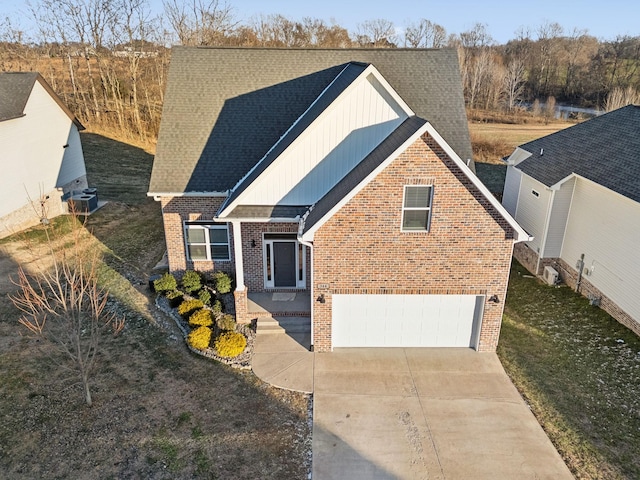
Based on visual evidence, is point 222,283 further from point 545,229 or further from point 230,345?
point 545,229

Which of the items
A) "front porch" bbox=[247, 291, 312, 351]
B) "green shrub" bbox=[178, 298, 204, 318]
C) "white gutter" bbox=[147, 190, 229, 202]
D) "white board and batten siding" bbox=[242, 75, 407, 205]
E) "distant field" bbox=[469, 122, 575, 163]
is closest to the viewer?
"white board and batten siding" bbox=[242, 75, 407, 205]

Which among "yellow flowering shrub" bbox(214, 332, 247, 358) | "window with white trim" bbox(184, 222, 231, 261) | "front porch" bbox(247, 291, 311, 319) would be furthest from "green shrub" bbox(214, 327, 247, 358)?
"window with white trim" bbox(184, 222, 231, 261)

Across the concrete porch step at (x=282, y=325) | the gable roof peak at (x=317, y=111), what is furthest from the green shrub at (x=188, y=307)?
the gable roof peak at (x=317, y=111)

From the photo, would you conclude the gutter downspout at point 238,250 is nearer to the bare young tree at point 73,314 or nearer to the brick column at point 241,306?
the brick column at point 241,306

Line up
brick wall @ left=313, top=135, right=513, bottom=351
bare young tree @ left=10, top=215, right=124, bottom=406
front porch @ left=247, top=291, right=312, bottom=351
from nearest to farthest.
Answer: bare young tree @ left=10, top=215, right=124, bottom=406 → brick wall @ left=313, top=135, right=513, bottom=351 → front porch @ left=247, top=291, right=312, bottom=351

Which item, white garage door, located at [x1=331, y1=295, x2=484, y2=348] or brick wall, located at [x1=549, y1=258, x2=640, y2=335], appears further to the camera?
brick wall, located at [x1=549, y1=258, x2=640, y2=335]

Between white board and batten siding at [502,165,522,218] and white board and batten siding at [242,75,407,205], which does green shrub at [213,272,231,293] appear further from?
white board and batten siding at [502,165,522,218]
